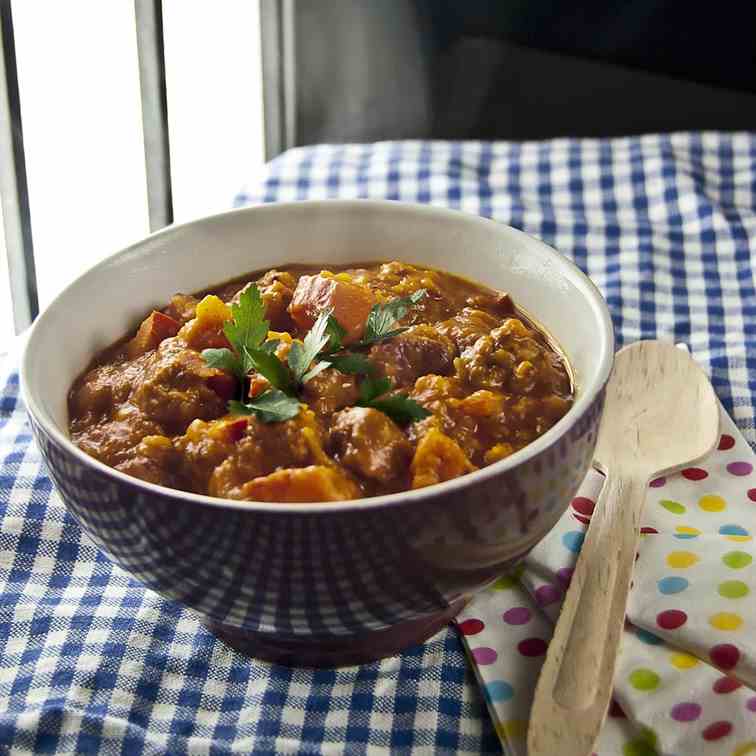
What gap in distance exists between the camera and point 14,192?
263cm

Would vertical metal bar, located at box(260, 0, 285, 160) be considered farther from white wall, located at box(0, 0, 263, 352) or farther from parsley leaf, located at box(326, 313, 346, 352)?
parsley leaf, located at box(326, 313, 346, 352)

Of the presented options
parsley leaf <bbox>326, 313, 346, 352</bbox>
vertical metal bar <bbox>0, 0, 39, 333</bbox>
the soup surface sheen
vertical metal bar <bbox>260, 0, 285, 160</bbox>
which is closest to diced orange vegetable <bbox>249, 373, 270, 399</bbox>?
the soup surface sheen

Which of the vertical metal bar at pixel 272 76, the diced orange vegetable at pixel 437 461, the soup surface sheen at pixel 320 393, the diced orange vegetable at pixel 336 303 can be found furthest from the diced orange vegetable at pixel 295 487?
the vertical metal bar at pixel 272 76

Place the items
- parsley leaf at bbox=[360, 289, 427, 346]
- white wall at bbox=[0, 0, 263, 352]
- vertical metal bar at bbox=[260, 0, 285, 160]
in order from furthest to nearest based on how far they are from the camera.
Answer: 1. vertical metal bar at bbox=[260, 0, 285, 160]
2. white wall at bbox=[0, 0, 263, 352]
3. parsley leaf at bbox=[360, 289, 427, 346]

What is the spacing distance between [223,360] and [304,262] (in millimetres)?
441

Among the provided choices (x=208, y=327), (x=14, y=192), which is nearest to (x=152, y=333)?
(x=208, y=327)

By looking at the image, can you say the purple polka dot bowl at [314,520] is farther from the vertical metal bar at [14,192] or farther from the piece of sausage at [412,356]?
the vertical metal bar at [14,192]

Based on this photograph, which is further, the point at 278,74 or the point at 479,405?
the point at 278,74

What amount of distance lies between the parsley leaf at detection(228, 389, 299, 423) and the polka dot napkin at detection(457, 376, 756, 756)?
423mm

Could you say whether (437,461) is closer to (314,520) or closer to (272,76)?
(314,520)

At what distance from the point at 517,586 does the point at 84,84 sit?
2.04 metres

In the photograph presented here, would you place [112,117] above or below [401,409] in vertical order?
below

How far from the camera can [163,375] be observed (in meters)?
1.57

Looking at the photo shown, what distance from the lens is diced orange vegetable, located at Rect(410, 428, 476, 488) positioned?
1.42 meters
